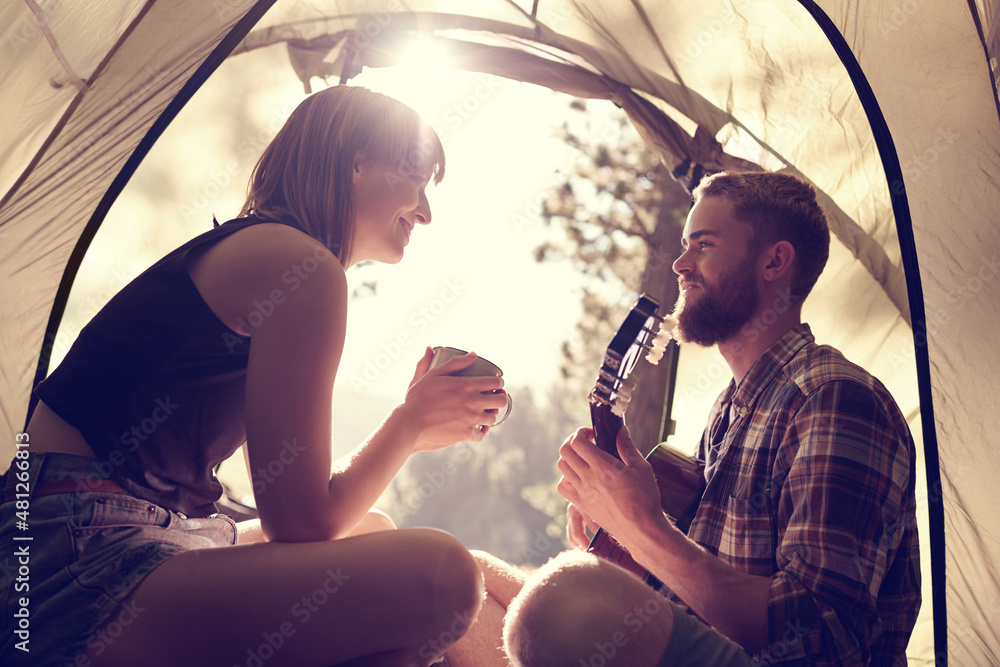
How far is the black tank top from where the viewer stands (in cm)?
121

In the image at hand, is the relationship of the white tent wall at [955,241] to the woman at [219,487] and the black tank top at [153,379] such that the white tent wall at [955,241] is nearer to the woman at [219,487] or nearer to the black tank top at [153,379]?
the woman at [219,487]

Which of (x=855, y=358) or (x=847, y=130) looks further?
(x=855, y=358)

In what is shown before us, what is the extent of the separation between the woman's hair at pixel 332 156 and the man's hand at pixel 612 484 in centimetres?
78

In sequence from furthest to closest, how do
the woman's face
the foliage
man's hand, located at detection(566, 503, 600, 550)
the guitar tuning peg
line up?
1. the foliage
2. man's hand, located at detection(566, 503, 600, 550)
3. the guitar tuning peg
4. the woman's face

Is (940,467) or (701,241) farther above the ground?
(701,241)

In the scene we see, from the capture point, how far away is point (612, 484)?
1.65 m

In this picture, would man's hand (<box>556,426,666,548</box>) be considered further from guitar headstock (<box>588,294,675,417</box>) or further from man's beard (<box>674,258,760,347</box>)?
man's beard (<box>674,258,760,347</box>)

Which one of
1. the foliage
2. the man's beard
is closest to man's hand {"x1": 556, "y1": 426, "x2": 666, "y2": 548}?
the man's beard

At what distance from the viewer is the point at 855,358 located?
2326mm

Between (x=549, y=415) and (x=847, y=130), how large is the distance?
3214 centimetres

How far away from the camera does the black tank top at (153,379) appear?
1213mm

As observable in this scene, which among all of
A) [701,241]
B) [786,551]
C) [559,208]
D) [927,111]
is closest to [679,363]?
[701,241]

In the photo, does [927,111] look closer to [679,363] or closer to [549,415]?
[679,363]

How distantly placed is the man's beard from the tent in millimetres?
473
